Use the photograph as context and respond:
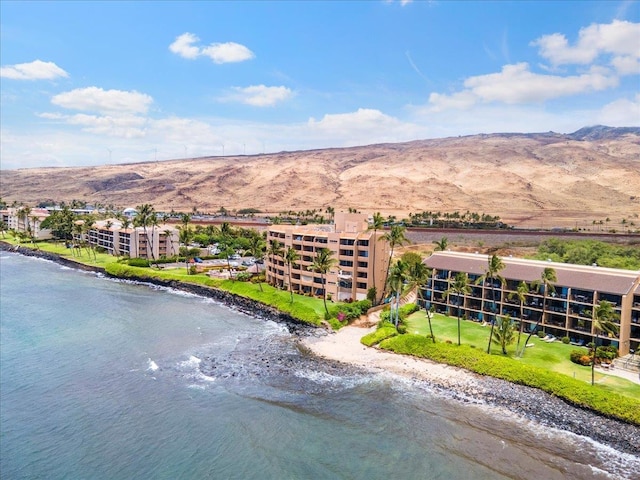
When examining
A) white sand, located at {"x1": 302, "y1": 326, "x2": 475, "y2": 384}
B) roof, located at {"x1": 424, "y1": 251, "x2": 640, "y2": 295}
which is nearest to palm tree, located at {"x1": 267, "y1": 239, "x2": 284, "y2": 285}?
white sand, located at {"x1": 302, "y1": 326, "x2": 475, "y2": 384}

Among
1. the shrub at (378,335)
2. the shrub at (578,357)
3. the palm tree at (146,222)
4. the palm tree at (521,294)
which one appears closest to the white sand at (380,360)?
the shrub at (378,335)

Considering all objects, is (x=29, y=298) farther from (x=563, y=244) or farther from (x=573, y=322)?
(x=563, y=244)

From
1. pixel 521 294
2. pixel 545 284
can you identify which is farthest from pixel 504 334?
pixel 545 284

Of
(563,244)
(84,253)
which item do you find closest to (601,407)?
(563,244)

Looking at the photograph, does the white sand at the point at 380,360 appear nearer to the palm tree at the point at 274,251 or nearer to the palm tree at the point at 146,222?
the palm tree at the point at 274,251

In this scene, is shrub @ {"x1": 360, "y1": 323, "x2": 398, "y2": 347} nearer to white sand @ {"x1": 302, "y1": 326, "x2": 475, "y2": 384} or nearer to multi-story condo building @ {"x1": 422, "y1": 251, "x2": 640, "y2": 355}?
white sand @ {"x1": 302, "y1": 326, "x2": 475, "y2": 384}

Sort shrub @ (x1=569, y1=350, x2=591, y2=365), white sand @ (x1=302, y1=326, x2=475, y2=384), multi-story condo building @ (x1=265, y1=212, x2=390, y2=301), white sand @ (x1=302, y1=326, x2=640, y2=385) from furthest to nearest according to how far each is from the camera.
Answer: multi-story condo building @ (x1=265, y1=212, x2=390, y2=301)
white sand @ (x1=302, y1=326, x2=475, y2=384)
shrub @ (x1=569, y1=350, x2=591, y2=365)
white sand @ (x1=302, y1=326, x2=640, y2=385)
